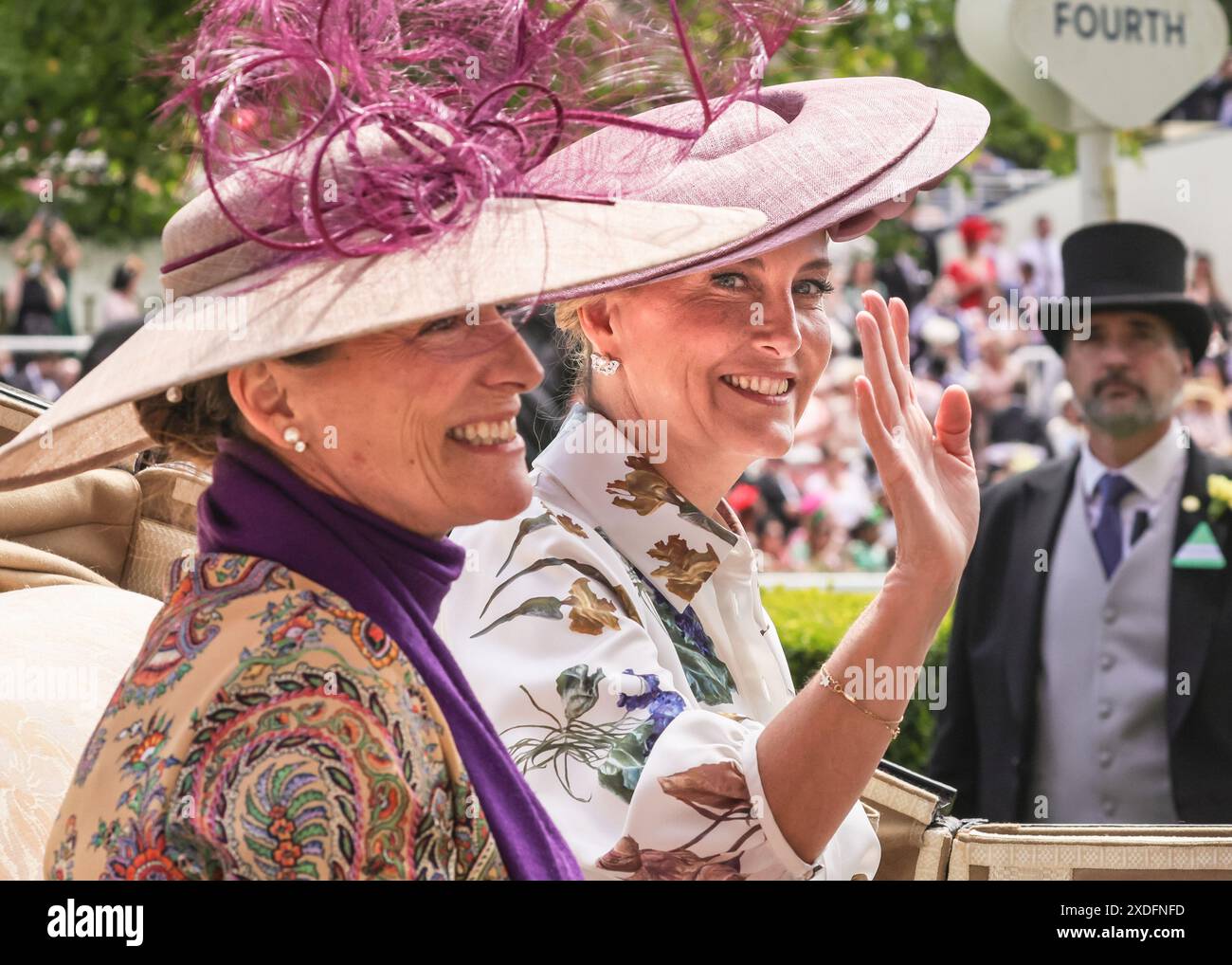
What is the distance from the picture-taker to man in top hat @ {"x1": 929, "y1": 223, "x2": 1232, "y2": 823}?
184 inches

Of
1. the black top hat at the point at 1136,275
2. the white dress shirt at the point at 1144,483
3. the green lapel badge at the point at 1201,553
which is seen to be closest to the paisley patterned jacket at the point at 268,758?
the green lapel badge at the point at 1201,553

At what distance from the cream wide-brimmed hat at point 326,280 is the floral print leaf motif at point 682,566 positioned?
0.61 metres

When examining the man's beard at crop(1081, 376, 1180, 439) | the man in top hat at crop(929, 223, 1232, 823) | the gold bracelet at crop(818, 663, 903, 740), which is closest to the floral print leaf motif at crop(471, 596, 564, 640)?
the gold bracelet at crop(818, 663, 903, 740)

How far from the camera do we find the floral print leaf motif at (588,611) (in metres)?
2.24

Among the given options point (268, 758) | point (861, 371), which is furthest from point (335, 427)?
point (861, 371)

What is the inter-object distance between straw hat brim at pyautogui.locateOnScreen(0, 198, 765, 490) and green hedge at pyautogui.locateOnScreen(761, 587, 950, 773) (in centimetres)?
359

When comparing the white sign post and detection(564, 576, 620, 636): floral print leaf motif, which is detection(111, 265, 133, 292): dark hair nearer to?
the white sign post

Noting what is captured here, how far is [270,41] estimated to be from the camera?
6.40ft

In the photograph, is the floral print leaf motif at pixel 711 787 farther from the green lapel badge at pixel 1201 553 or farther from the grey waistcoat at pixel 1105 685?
the green lapel badge at pixel 1201 553

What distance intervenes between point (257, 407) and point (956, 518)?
36.3 inches

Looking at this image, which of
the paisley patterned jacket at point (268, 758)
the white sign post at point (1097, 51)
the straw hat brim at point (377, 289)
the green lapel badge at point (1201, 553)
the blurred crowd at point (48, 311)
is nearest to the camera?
the paisley patterned jacket at point (268, 758)
